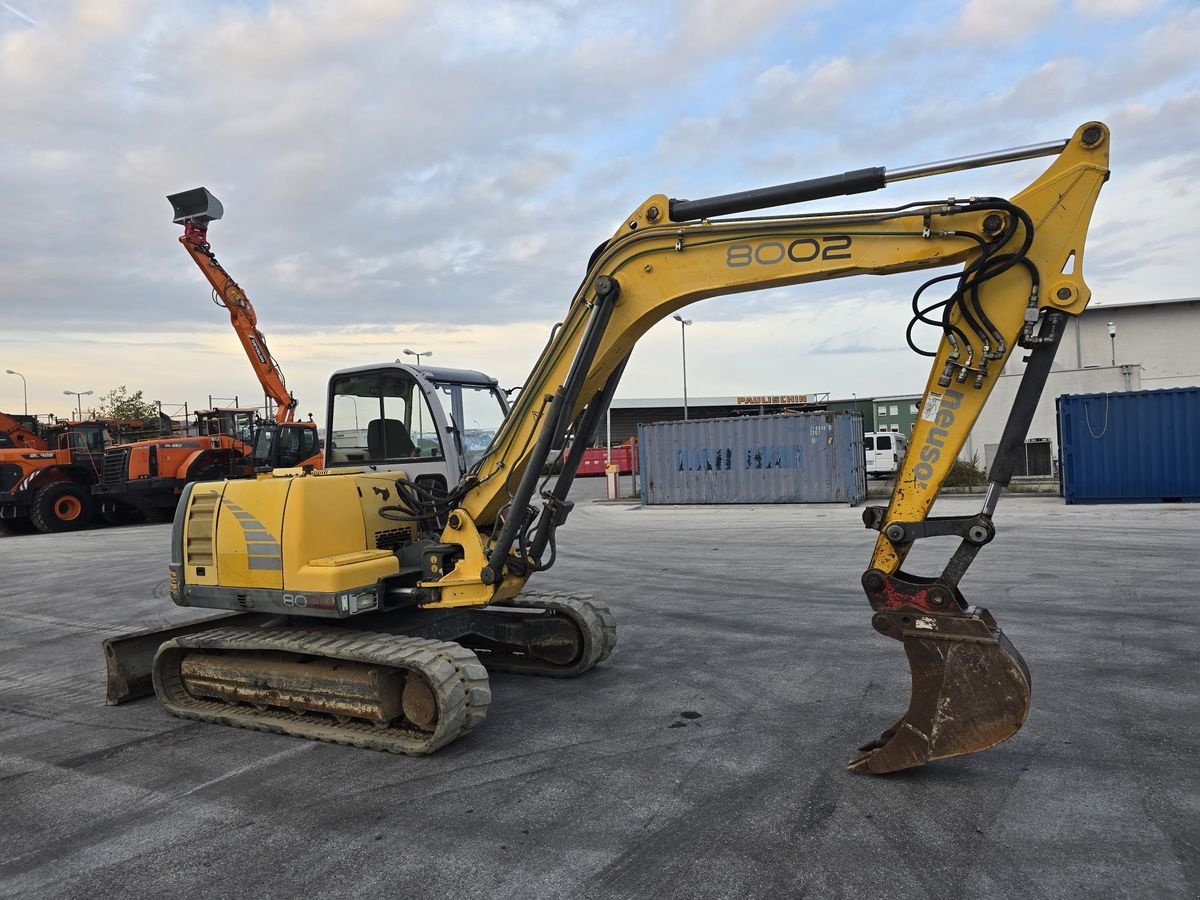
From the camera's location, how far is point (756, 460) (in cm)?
2567

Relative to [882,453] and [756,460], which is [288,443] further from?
[882,453]

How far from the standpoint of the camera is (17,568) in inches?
634

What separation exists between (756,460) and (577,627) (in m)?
19.3

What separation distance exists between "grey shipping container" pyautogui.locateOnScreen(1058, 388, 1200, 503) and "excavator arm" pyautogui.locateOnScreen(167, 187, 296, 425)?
70.8 feet

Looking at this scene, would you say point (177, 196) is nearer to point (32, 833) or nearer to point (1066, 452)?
point (32, 833)

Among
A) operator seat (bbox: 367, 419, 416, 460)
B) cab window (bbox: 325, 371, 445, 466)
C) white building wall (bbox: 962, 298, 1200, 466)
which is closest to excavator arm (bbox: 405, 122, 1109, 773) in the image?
cab window (bbox: 325, 371, 445, 466)

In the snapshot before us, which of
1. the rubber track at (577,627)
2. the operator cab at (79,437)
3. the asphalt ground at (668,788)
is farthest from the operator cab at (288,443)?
the rubber track at (577,627)

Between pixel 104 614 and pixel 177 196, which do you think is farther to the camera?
pixel 177 196

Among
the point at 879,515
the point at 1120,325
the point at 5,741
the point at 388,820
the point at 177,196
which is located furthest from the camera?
the point at 1120,325

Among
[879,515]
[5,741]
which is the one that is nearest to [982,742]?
[879,515]

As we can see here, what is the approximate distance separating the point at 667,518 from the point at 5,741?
17549mm

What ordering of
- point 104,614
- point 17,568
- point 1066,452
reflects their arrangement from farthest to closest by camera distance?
point 1066,452 < point 17,568 < point 104,614

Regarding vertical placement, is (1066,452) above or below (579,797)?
above

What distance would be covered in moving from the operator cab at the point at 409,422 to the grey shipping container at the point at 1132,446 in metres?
19.1
